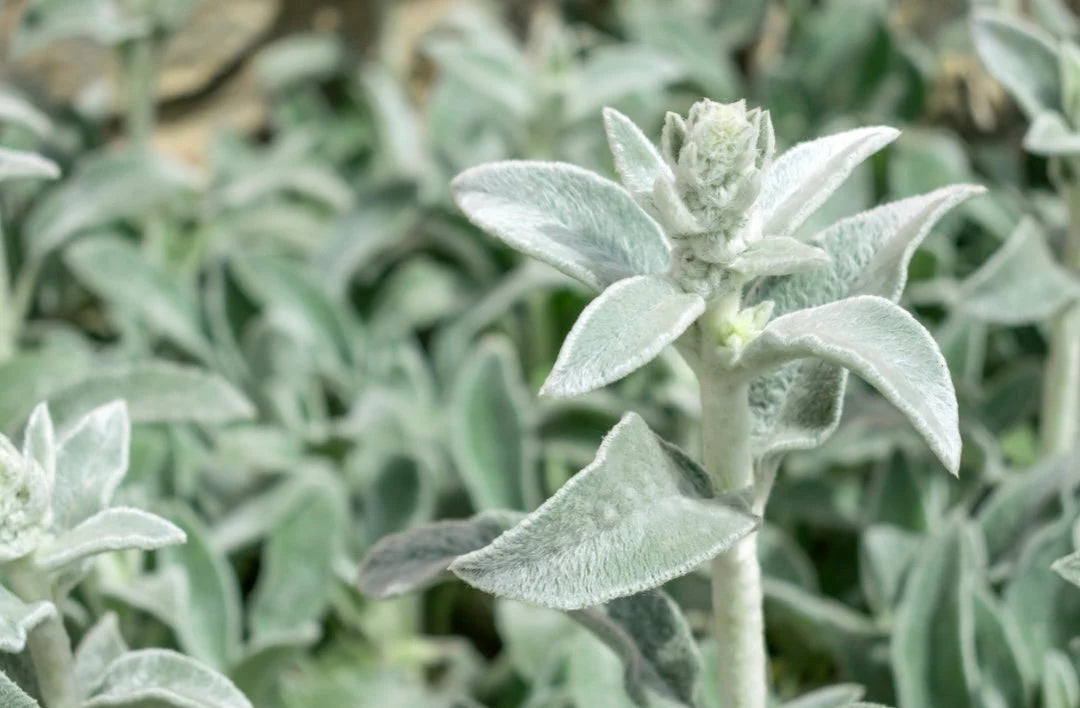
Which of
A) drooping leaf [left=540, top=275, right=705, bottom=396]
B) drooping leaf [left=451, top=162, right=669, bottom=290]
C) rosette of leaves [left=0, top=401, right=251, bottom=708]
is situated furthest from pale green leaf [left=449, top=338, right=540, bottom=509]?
drooping leaf [left=540, top=275, right=705, bottom=396]

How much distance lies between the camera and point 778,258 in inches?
38.6

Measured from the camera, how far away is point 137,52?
94.1 inches

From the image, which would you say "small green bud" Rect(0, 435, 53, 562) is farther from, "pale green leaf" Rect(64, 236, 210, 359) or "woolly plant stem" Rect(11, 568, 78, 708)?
"pale green leaf" Rect(64, 236, 210, 359)

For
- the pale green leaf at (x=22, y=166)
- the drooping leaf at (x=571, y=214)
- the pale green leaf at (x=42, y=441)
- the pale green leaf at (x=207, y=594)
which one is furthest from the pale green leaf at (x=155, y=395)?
the drooping leaf at (x=571, y=214)

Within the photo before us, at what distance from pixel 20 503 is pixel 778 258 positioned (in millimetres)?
564

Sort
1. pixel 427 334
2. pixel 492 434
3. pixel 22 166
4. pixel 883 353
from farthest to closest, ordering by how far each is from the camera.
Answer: pixel 427 334 < pixel 492 434 < pixel 22 166 < pixel 883 353

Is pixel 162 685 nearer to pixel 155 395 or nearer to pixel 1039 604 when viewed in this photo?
pixel 155 395

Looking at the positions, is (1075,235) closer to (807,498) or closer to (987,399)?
(987,399)

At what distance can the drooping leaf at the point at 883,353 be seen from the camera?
88 centimetres

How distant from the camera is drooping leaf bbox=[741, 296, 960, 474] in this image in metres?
0.88

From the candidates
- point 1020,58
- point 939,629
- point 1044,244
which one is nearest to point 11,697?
point 939,629

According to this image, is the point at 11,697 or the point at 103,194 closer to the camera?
the point at 11,697

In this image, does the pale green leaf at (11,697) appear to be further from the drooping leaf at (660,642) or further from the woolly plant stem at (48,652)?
the drooping leaf at (660,642)

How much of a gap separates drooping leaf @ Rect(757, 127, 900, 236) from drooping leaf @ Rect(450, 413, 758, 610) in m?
0.19
